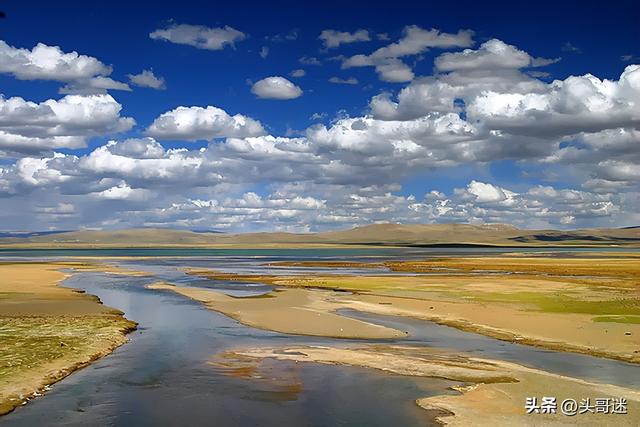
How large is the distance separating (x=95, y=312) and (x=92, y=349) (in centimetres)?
1378

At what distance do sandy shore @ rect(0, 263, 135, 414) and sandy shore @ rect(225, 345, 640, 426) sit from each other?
20.5 feet

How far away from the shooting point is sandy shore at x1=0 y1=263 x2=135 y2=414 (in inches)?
779

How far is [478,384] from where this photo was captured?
785 inches

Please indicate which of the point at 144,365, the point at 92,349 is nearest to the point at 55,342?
the point at 92,349

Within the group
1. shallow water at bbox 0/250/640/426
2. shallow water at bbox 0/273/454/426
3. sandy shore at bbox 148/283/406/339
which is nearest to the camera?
shallow water at bbox 0/273/454/426

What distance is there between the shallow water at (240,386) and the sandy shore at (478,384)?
872 mm

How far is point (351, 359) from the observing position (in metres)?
24.1

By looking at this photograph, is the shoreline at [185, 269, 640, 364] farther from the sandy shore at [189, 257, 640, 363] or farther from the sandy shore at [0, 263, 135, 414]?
the sandy shore at [0, 263, 135, 414]

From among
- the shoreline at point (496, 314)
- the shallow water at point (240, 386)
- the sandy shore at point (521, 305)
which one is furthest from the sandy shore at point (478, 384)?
the sandy shore at point (521, 305)

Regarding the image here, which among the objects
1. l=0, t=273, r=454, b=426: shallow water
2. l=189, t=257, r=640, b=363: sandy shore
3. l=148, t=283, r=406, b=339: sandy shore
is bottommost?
l=0, t=273, r=454, b=426: shallow water

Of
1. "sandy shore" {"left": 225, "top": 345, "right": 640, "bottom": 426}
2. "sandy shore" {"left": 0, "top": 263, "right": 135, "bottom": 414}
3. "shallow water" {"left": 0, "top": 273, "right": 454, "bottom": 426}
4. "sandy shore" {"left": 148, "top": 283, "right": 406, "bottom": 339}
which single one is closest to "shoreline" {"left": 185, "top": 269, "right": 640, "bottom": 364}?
"sandy shore" {"left": 148, "top": 283, "right": 406, "bottom": 339}

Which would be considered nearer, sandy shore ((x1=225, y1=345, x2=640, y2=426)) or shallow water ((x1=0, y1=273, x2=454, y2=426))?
sandy shore ((x1=225, y1=345, x2=640, y2=426))

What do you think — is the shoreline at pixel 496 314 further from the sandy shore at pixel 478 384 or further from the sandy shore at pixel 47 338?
the sandy shore at pixel 47 338

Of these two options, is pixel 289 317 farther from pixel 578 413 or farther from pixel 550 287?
pixel 550 287
